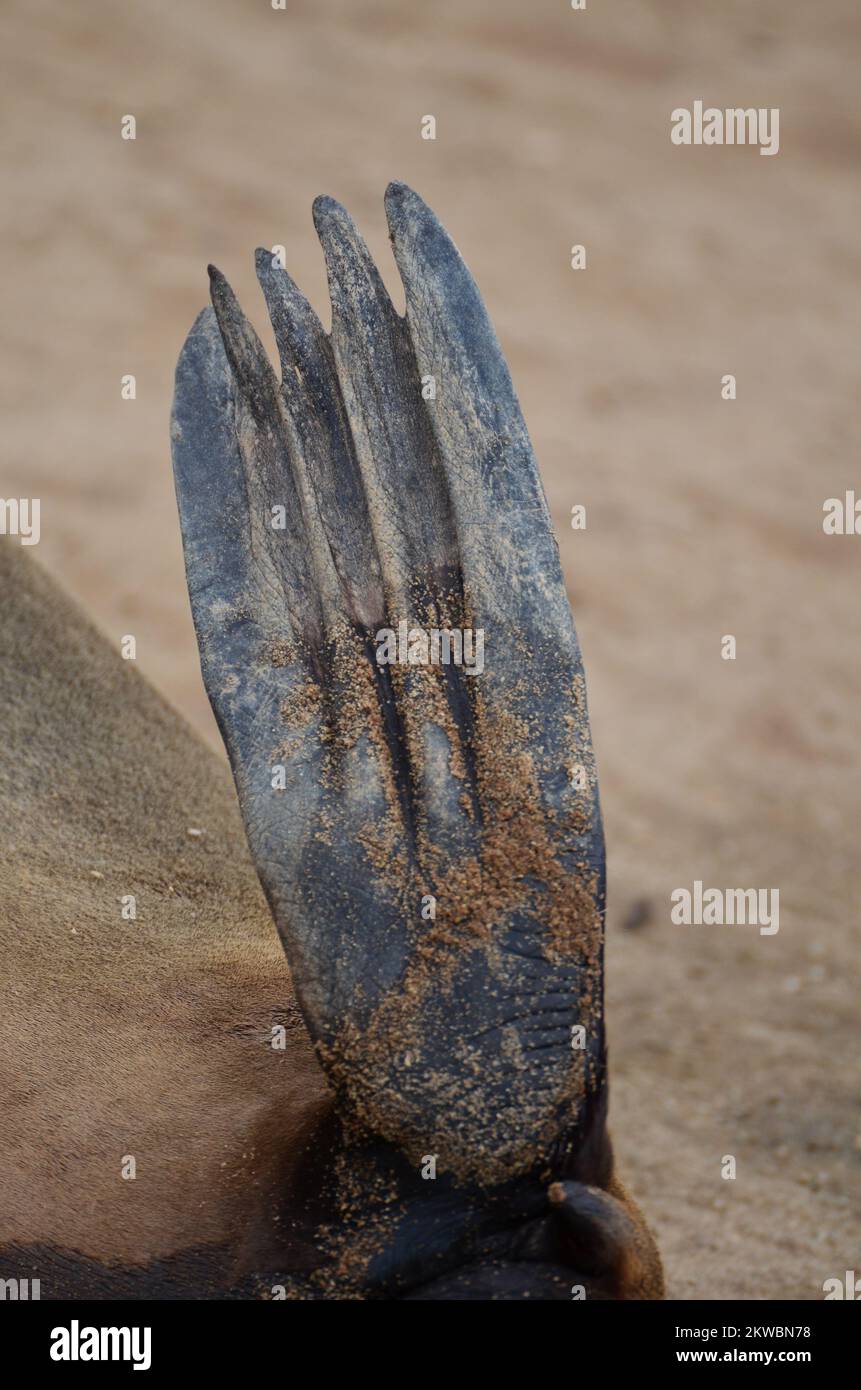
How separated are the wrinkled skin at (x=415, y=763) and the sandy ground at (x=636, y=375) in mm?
986

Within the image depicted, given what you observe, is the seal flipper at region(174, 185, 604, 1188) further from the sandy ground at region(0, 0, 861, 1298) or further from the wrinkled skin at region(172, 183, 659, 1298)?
the sandy ground at region(0, 0, 861, 1298)

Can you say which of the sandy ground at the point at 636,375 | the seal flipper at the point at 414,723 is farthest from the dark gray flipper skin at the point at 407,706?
the sandy ground at the point at 636,375

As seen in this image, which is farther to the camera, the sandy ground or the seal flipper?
the sandy ground

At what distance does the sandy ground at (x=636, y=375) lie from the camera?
3.09m

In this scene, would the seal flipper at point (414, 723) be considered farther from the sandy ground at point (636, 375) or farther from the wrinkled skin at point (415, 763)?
the sandy ground at point (636, 375)

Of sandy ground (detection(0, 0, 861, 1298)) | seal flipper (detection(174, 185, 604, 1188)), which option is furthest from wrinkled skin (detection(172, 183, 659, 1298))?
sandy ground (detection(0, 0, 861, 1298))

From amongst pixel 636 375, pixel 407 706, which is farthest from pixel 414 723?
pixel 636 375

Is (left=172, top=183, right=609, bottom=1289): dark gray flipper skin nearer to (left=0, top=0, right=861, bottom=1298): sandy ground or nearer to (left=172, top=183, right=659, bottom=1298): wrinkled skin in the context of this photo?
(left=172, top=183, right=659, bottom=1298): wrinkled skin

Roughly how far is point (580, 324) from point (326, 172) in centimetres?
144

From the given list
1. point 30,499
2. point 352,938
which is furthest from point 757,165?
point 352,938

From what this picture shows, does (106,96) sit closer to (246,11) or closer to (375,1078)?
(246,11)

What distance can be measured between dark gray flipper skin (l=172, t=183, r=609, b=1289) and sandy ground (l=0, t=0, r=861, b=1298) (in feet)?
3.36

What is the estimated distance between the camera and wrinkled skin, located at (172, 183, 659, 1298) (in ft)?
5.25

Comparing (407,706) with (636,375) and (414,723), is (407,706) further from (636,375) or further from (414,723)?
(636,375)
